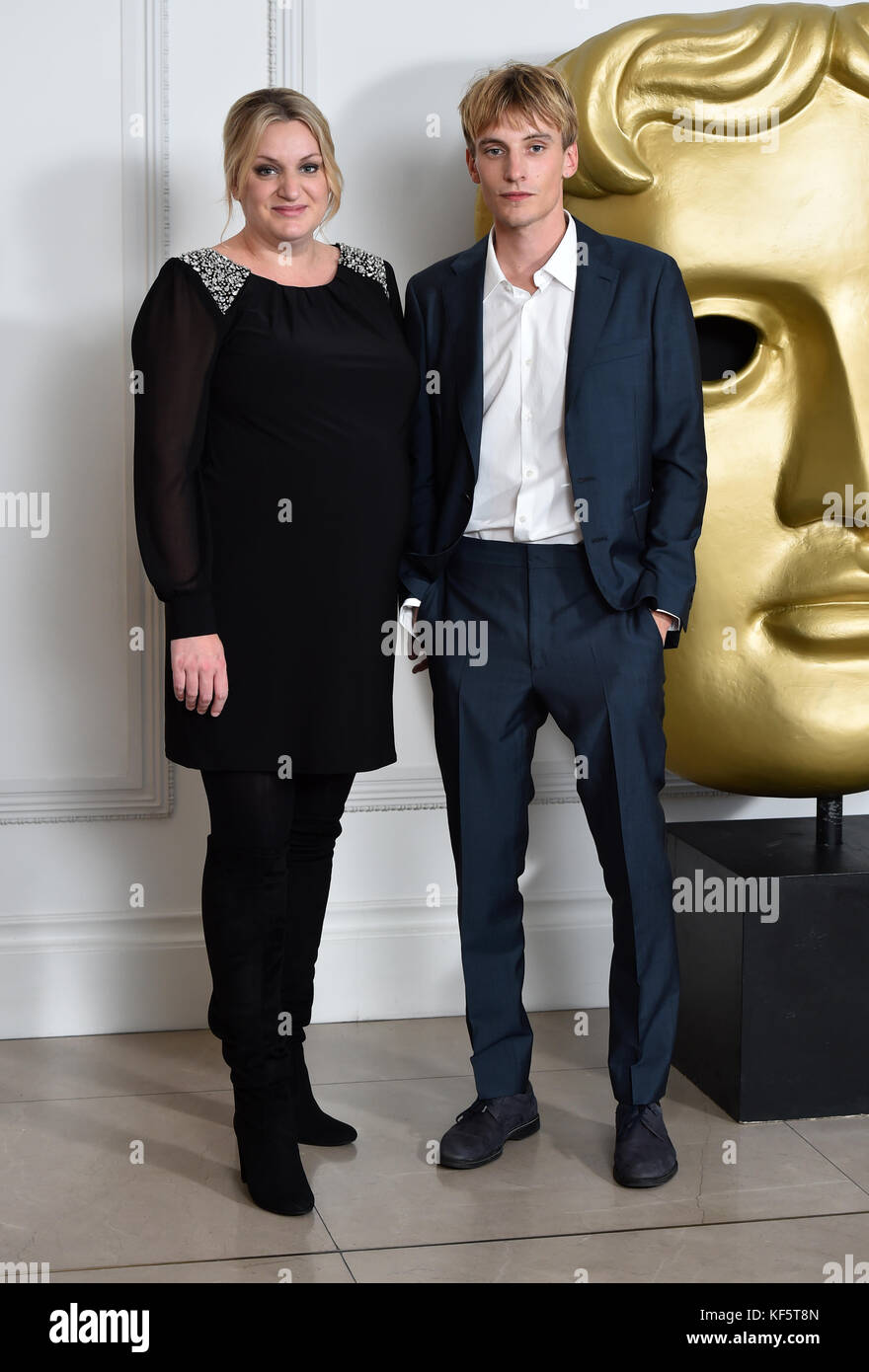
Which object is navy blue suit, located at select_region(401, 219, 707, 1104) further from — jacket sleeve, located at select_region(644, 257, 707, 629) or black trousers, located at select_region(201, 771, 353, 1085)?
black trousers, located at select_region(201, 771, 353, 1085)

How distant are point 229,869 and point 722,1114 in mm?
967

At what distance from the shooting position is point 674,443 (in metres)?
2.07

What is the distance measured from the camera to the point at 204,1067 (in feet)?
8.25

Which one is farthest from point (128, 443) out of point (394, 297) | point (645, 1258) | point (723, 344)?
point (645, 1258)

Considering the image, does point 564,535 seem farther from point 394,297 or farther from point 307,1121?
point 307,1121

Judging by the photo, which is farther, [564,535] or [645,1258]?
[564,535]

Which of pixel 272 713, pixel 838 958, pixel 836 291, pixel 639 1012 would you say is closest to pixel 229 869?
pixel 272 713

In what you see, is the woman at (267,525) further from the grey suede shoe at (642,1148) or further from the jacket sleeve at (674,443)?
the grey suede shoe at (642,1148)

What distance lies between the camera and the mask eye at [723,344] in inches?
97.0

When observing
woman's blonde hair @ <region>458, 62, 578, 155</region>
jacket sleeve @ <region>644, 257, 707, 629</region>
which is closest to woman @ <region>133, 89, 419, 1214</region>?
woman's blonde hair @ <region>458, 62, 578, 155</region>

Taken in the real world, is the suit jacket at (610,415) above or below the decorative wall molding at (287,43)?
below

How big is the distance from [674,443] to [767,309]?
428mm

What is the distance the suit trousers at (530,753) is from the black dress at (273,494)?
17cm

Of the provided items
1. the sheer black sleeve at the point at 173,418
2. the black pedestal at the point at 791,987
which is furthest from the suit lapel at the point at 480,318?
the black pedestal at the point at 791,987
